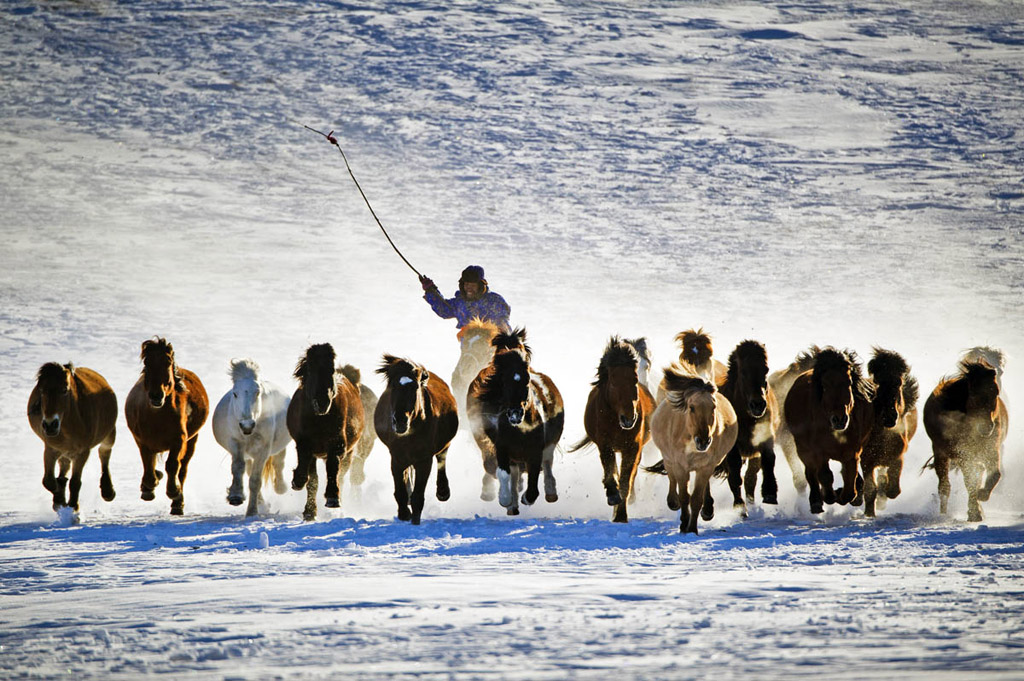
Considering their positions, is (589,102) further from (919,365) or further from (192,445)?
(192,445)

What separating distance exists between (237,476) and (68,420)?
5.33ft

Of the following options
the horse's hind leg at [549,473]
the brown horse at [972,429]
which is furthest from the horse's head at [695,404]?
the brown horse at [972,429]

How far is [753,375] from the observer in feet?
34.4

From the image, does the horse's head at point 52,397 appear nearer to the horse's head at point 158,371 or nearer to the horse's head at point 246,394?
the horse's head at point 158,371

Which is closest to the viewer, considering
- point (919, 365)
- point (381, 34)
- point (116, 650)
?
point (116, 650)

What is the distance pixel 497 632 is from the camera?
581 cm

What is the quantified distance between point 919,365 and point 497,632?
1540cm

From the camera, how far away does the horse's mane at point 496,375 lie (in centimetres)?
1021

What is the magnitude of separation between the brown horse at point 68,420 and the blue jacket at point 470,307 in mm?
4137

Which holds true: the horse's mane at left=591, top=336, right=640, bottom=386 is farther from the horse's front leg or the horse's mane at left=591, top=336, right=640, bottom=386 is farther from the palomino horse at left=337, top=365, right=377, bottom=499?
the horse's front leg

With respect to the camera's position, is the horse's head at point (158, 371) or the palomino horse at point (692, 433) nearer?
the palomino horse at point (692, 433)

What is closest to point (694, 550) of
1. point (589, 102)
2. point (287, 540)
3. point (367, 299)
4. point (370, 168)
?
point (287, 540)

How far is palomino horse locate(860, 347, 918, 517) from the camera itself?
10680 mm

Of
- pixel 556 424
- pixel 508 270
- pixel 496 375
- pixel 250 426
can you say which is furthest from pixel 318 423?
pixel 508 270
